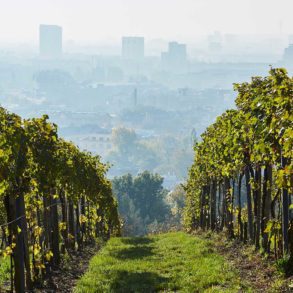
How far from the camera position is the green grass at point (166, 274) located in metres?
13.8

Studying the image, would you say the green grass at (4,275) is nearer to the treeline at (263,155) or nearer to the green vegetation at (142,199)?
the treeline at (263,155)

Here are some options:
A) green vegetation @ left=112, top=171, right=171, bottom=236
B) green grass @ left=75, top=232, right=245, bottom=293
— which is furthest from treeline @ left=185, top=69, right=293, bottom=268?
green vegetation @ left=112, top=171, right=171, bottom=236

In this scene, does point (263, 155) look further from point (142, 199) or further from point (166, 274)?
Result: point (142, 199)

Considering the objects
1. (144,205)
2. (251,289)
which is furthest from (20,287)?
(144,205)

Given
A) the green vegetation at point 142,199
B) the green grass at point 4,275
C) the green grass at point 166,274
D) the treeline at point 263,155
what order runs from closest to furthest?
the treeline at point 263,155 < the green grass at point 166,274 < the green grass at point 4,275 < the green vegetation at point 142,199

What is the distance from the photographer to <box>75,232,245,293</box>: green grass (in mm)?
13766

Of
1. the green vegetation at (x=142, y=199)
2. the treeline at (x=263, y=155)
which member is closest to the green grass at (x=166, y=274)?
the treeline at (x=263, y=155)

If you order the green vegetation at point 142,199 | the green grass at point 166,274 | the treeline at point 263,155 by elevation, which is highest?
the treeline at point 263,155

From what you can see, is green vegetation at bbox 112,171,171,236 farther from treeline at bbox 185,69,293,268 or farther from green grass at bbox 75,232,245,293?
green grass at bbox 75,232,245,293

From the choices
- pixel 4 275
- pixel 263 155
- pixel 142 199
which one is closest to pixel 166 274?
pixel 4 275

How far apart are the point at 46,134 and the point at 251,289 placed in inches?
235

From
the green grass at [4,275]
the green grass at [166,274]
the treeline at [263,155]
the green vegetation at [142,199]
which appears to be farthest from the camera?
the green vegetation at [142,199]

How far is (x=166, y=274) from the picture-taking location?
53.6 ft

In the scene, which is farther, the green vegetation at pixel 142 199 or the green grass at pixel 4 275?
the green vegetation at pixel 142 199
